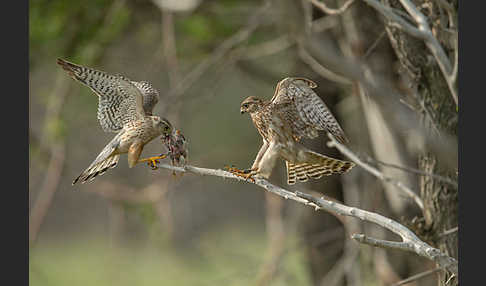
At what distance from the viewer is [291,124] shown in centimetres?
198

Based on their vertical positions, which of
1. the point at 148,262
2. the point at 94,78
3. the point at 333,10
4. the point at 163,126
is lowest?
the point at 148,262

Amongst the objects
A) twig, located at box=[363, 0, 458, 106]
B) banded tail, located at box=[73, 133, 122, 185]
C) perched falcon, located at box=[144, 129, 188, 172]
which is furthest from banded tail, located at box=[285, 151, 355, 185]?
twig, located at box=[363, 0, 458, 106]

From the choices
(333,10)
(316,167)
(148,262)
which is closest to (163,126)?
(316,167)

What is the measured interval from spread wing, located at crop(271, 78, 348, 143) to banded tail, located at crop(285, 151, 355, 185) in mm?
89

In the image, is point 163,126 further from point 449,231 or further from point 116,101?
point 449,231

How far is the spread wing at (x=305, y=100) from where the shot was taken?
6.21ft

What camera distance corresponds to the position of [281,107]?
2010mm

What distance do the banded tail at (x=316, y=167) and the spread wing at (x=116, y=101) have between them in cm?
57

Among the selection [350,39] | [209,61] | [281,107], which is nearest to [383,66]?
[350,39]

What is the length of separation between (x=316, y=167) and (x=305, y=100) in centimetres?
26

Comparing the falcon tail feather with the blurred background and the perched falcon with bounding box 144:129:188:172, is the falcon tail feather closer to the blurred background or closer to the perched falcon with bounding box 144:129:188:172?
the perched falcon with bounding box 144:129:188:172

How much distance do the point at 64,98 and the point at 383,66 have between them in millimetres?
3100

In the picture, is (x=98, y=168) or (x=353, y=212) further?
(x=98, y=168)

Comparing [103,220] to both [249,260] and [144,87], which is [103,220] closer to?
[249,260]
